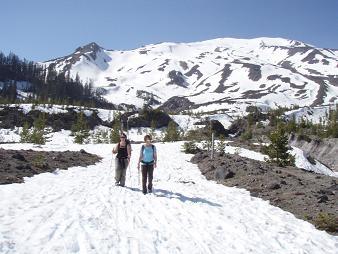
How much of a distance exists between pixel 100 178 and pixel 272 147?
1629 centimetres

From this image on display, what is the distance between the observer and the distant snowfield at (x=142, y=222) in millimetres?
9227

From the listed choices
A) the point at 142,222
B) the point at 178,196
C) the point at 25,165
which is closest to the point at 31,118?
the point at 25,165

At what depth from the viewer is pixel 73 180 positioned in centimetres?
1834

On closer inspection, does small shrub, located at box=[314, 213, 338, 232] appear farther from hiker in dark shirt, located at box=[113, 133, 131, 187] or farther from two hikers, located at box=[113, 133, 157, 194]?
hiker in dark shirt, located at box=[113, 133, 131, 187]

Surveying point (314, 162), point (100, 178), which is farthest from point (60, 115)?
point (100, 178)

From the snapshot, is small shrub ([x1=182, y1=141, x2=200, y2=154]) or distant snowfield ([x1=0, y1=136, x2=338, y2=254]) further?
small shrub ([x1=182, y1=141, x2=200, y2=154])

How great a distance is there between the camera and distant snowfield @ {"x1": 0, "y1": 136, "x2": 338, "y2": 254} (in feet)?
30.3

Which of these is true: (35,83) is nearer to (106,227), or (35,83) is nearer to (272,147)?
(272,147)

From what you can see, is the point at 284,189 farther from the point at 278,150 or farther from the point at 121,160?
the point at 278,150

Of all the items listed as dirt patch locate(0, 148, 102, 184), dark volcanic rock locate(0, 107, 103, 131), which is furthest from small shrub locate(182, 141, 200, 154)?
dark volcanic rock locate(0, 107, 103, 131)

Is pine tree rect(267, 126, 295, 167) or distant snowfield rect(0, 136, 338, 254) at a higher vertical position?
pine tree rect(267, 126, 295, 167)

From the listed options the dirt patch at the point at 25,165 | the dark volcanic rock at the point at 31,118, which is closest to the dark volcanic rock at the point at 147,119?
the dark volcanic rock at the point at 31,118

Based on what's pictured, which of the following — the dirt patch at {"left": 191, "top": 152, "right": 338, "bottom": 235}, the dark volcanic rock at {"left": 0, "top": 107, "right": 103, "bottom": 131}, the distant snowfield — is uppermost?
the dark volcanic rock at {"left": 0, "top": 107, "right": 103, "bottom": 131}

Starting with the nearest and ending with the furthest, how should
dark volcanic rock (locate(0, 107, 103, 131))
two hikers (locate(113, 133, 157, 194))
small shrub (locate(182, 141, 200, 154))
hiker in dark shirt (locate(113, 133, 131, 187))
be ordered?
two hikers (locate(113, 133, 157, 194)) < hiker in dark shirt (locate(113, 133, 131, 187)) < small shrub (locate(182, 141, 200, 154)) < dark volcanic rock (locate(0, 107, 103, 131))
